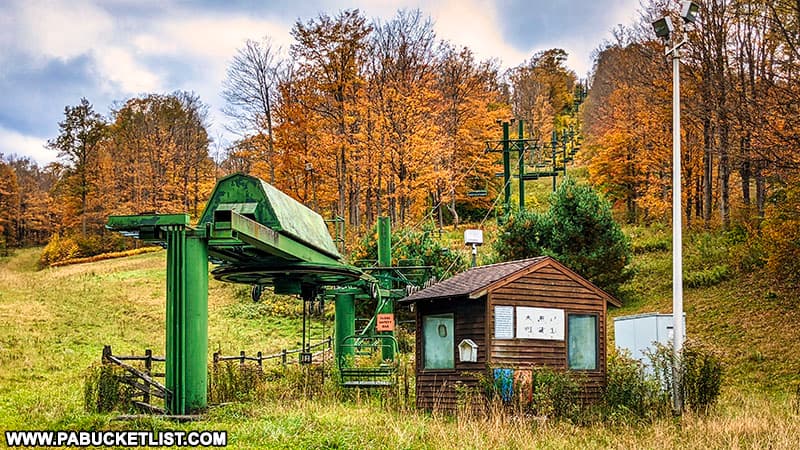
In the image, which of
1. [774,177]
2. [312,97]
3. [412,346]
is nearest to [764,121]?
[774,177]

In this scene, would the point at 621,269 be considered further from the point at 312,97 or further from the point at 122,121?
the point at 122,121

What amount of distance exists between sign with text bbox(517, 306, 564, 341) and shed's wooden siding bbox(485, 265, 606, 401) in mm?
99

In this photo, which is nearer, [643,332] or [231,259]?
[231,259]

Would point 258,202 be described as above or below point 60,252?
below

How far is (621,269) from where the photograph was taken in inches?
1131

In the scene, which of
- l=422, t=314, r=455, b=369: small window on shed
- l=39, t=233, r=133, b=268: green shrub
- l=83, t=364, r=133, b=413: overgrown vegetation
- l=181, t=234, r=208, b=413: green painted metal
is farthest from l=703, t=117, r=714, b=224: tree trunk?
l=39, t=233, r=133, b=268: green shrub

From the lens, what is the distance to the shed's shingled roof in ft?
49.6

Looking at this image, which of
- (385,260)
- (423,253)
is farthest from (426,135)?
(385,260)

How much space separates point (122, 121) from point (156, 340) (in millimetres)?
39217

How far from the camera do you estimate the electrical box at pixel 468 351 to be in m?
15.0

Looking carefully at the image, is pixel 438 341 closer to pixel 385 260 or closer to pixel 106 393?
pixel 106 393

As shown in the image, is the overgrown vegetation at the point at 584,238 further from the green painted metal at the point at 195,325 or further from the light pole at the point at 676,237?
the green painted metal at the point at 195,325

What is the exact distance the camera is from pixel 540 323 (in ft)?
50.2

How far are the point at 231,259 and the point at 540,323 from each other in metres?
6.65
